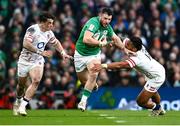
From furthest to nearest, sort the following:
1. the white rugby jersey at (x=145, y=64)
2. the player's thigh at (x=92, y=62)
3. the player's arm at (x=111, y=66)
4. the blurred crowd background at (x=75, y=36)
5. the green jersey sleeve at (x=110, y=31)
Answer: the blurred crowd background at (x=75, y=36)
the green jersey sleeve at (x=110, y=31)
the player's thigh at (x=92, y=62)
the white rugby jersey at (x=145, y=64)
the player's arm at (x=111, y=66)

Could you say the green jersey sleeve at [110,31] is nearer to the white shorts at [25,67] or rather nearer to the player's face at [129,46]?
the player's face at [129,46]

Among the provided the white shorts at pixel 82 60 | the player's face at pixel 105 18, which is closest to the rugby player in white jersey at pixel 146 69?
the player's face at pixel 105 18

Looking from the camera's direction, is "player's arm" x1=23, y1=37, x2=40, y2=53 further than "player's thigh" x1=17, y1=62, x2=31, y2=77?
No

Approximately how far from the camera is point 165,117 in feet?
58.3

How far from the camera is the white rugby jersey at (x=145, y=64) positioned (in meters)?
17.6

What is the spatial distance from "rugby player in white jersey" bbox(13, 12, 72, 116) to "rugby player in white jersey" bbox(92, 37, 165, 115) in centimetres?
143

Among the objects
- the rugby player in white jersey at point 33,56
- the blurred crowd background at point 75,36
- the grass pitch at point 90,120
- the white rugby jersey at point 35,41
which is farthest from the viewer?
the blurred crowd background at point 75,36

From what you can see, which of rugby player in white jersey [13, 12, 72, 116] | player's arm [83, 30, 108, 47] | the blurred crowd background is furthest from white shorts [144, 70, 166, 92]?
the blurred crowd background

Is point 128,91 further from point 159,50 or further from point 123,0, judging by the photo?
point 123,0

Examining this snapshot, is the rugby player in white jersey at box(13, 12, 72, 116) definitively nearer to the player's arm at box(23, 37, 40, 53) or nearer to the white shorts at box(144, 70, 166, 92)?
the player's arm at box(23, 37, 40, 53)

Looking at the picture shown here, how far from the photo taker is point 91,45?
18484 mm

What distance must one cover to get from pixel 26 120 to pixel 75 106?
808 cm

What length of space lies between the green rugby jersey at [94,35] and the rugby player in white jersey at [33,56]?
0.82 m

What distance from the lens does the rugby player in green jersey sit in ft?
59.9
